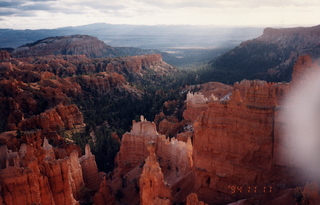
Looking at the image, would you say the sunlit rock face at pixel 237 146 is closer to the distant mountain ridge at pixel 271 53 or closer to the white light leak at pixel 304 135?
the white light leak at pixel 304 135

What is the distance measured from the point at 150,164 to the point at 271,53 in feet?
289

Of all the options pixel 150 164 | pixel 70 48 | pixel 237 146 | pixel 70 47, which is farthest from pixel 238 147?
pixel 70 47

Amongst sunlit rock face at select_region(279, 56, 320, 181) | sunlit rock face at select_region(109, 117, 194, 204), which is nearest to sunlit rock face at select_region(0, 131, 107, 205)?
sunlit rock face at select_region(109, 117, 194, 204)

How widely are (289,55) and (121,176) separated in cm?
7827

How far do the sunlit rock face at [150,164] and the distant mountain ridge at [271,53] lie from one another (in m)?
54.7

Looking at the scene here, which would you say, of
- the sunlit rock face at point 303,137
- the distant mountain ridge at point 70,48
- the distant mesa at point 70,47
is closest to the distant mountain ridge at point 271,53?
the sunlit rock face at point 303,137

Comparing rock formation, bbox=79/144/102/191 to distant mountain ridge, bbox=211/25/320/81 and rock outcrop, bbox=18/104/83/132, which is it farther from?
distant mountain ridge, bbox=211/25/320/81

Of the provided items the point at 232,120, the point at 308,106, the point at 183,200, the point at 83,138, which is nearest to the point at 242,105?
the point at 232,120

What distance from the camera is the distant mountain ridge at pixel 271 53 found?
76062 millimetres

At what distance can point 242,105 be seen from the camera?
14.1 meters

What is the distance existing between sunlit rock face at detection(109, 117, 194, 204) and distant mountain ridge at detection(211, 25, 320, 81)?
5468 centimetres

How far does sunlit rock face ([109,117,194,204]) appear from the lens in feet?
58.1

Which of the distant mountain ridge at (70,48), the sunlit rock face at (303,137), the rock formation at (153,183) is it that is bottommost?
the rock formation at (153,183)

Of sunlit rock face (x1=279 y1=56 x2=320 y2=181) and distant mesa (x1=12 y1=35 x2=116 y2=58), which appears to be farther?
distant mesa (x1=12 y1=35 x2=116 y2=58)
